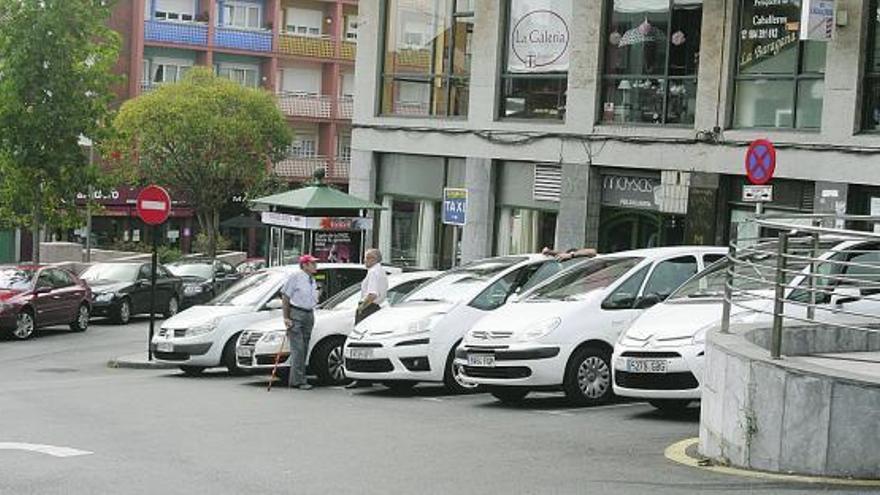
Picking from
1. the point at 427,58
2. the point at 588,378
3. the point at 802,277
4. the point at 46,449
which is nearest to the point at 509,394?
the point at 588,378

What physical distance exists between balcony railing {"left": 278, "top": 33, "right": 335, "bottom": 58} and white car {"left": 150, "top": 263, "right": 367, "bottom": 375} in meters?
44.8

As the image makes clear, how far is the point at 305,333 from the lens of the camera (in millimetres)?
18172

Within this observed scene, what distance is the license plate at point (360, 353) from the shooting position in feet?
55.5

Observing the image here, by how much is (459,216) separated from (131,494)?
17972mm

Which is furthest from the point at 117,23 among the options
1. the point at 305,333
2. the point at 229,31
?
the point at 305,333

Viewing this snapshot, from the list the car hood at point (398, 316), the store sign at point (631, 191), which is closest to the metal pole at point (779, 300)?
the car hood at point (398, 316)

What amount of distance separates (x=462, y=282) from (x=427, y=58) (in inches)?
591

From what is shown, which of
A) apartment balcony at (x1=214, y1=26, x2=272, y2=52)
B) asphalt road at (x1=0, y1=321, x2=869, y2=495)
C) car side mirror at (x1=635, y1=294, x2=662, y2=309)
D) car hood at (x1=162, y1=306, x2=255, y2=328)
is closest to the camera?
asphalt road at (x1=0, y1=321, x2=869, y2=495)

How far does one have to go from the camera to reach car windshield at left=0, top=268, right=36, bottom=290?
1135 inches

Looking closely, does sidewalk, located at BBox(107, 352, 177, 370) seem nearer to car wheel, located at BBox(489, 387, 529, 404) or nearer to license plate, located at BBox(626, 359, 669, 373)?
car wheel, located at BBox(489, 387, 529, 404)

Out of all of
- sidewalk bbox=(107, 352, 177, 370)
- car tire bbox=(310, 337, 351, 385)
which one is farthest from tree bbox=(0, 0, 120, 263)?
car tire bbox=(310, 337, 351, 385)

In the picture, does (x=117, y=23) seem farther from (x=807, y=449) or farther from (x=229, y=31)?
(x=807, y=449)

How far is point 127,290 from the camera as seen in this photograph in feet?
112

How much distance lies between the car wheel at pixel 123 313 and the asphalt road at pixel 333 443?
15.1 metres
